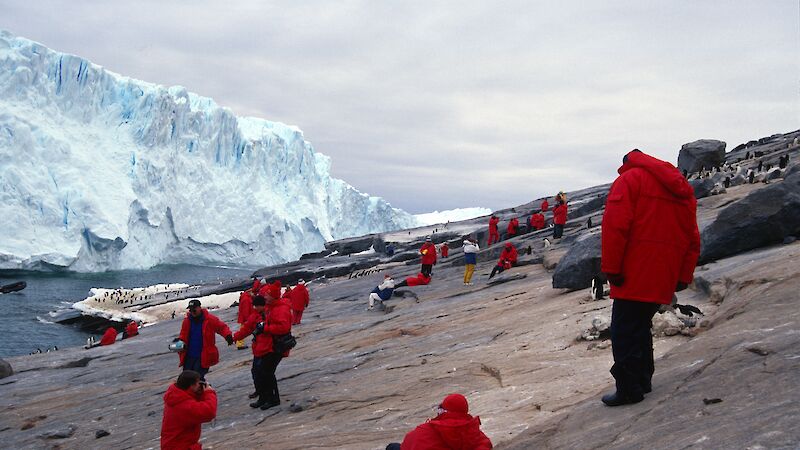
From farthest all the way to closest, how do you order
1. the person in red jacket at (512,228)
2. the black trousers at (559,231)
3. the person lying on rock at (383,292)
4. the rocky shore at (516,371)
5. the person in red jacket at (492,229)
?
the person in red jacket at (512,228) → the person in red jacket at (492,229) → the black trousers at (559,231) → the person lying on rock at (383,292) → the rocky shore at (516,371)

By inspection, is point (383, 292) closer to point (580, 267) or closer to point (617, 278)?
point (580, 267)

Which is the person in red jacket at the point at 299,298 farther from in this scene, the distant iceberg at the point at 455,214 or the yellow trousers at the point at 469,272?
the distant iceberg at the point at 455,214

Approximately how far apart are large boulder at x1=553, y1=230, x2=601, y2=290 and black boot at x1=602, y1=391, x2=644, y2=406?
793 cm

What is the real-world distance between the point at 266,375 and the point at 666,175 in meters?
6.50

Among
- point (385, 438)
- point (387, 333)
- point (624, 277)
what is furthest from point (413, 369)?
point (624, 277)

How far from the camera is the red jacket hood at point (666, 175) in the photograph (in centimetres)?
454

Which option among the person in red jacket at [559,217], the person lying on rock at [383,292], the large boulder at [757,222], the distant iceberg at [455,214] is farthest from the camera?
the distant iceberg at [455,214]

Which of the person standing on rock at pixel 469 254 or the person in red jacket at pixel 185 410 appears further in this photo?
the person standing on rock at pixel 469 254

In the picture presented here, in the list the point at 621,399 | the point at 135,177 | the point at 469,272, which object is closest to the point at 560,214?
the point at 469,272

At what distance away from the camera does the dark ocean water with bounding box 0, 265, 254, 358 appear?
102ft

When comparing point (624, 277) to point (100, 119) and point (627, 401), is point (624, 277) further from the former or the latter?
point (100, 119)

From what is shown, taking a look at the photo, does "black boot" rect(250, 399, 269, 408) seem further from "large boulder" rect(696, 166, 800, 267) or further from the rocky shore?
"large boulder" rect(696, 166, 800, 267)

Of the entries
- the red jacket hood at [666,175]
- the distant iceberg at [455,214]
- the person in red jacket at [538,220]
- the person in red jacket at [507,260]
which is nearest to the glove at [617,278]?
the red jacket hood at [666,175]

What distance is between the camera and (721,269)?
9.03 meters
